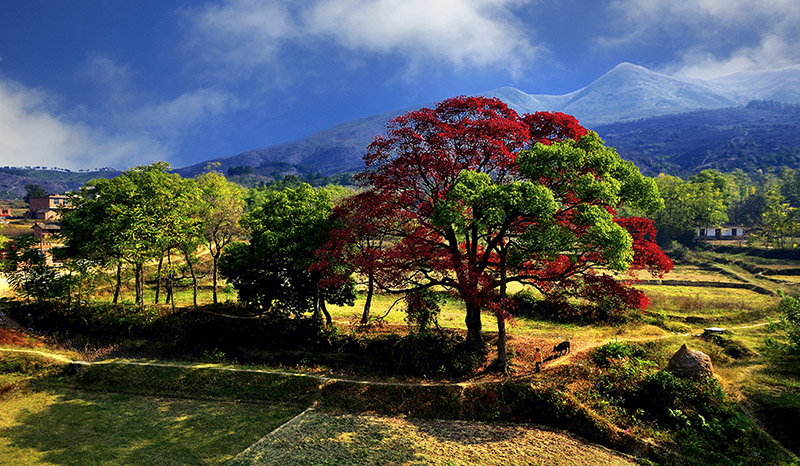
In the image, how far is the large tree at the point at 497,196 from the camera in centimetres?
1202

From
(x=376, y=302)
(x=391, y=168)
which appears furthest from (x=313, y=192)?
(x=376, y=302)

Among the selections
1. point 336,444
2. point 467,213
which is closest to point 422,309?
point 467,213

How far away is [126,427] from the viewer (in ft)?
41.9

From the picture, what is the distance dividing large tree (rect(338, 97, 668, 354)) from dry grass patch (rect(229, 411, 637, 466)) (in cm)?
394

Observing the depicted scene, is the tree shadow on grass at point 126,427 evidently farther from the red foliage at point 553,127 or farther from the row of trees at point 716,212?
the row of trees at point 716,212

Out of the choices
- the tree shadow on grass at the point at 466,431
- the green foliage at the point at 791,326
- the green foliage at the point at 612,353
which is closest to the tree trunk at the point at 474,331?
the tree shadow on grass at the point at 466,431

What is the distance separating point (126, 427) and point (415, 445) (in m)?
8.94

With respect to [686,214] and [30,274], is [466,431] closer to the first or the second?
[30,274]

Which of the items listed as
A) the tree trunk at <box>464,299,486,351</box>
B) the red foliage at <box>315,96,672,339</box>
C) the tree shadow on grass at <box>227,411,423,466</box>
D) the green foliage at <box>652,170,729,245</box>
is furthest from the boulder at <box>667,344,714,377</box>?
the green foliage at <box>652,170,729,245</box>

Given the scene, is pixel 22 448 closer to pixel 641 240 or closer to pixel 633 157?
pixel 641 240

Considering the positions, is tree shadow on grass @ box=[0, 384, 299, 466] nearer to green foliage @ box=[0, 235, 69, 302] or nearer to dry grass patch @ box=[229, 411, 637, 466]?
dry grass patch @ box=[229, 411, 637, 466]

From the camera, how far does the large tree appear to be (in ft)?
39.4

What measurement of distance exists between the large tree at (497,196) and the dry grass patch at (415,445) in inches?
155

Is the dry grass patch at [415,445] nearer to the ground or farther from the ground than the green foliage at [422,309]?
nearer to the ground
